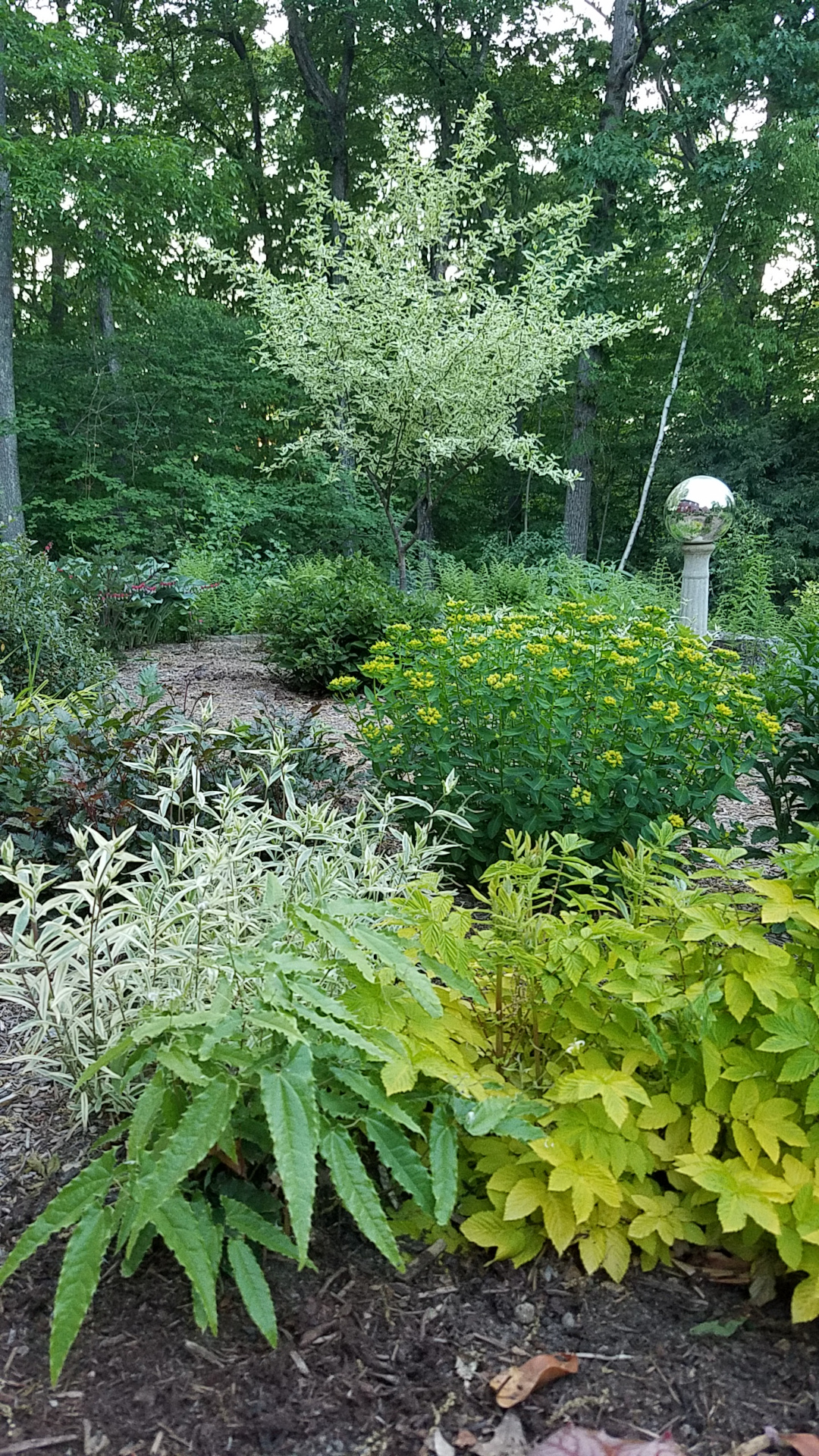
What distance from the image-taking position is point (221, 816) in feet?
7.16

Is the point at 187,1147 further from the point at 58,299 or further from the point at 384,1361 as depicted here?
the point at 58,299

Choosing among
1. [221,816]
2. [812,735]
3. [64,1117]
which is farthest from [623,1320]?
[812,735]

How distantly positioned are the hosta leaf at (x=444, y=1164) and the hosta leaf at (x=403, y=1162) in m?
0.03

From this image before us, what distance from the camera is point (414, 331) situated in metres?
8.01

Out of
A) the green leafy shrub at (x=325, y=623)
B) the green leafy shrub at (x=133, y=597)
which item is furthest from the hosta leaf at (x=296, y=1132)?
the green leafy shrub at (x=133, y=597)

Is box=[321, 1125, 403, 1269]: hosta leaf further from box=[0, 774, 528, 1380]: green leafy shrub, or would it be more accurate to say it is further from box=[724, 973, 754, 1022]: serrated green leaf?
box=[724, 973, 754, 1022]: serrated green leaf

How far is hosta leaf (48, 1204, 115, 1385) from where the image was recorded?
1074 millimetres

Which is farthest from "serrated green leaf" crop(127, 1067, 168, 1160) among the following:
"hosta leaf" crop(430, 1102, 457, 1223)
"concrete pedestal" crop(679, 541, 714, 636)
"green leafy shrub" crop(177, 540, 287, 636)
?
"green leafy shrub" crop(177, 540, 287, 636)

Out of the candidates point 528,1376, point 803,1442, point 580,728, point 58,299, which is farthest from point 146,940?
point 58,299

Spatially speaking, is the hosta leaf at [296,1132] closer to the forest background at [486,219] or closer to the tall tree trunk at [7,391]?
the forest background at [486,219]

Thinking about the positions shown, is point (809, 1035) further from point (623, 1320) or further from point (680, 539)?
point (680, 539)

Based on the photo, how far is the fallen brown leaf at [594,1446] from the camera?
3.75 ft

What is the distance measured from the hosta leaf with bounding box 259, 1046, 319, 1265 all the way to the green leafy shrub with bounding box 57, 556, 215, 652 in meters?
5.52

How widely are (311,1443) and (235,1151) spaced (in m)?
0.39
